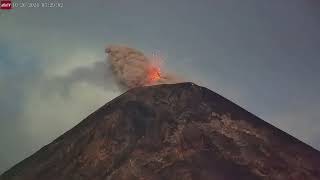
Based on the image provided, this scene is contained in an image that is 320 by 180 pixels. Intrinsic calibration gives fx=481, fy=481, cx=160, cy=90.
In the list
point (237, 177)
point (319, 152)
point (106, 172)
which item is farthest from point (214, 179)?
point (319, 152)

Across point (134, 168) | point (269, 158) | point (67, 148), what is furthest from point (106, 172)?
point (269, 158)

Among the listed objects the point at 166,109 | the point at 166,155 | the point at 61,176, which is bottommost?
the point at 61,176

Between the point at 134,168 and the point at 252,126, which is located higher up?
the point at 252,126

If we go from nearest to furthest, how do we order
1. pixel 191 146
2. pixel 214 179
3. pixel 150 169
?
pixel 214 179 → pixel 150 169 → pixel 191 146

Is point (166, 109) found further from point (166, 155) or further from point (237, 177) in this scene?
point (237, 177)

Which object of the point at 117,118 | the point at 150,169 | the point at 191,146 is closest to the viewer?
Answer: the point at 150,169

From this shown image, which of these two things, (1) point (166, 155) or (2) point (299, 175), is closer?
(2) point (299, 175)
